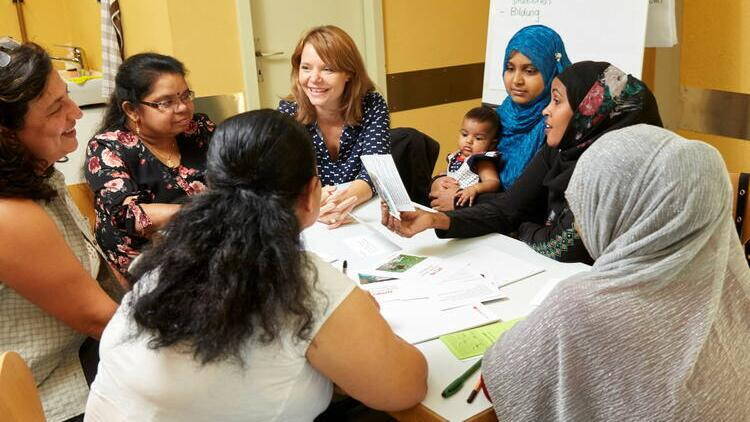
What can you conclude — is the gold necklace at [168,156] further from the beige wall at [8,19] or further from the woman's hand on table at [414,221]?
the beige wall at [8,19]

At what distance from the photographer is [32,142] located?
1.49m

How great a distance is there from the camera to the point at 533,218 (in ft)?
7.33

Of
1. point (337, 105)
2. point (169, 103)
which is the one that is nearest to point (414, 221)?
point (337, 105)

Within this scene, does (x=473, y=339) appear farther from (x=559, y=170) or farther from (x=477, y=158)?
(x=477, y=158)

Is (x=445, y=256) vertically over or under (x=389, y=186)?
under

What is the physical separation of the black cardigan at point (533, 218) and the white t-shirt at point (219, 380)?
941 mm

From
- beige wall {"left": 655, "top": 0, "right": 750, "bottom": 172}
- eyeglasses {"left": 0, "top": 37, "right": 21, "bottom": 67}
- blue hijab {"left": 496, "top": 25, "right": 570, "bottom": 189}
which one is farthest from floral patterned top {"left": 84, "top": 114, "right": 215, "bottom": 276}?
beige wall {"left": 655, "top": 0, "right": 750, "bottom": 172}

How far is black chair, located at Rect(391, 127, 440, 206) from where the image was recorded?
2895 millimetres

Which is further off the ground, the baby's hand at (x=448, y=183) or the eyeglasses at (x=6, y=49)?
the eyeglasses at (x=6, y=49)

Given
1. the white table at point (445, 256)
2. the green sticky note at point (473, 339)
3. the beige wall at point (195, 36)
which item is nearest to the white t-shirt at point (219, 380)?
the white table at point (445, 256)

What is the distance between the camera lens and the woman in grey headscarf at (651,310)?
104cm

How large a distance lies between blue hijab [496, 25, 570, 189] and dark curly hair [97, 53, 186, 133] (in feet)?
4.55

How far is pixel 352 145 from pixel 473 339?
140 centimetres

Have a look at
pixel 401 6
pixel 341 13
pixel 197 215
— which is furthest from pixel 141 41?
pixel 197 215
